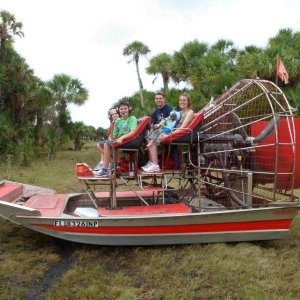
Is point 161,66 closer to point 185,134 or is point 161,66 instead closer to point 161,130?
point 161,130


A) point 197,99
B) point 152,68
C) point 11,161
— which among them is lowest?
point 11,161

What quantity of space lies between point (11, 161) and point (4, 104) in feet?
11.8

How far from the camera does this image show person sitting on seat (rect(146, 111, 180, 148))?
6035 mm

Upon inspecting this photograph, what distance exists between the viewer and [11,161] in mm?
15086

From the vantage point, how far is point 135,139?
5.91m

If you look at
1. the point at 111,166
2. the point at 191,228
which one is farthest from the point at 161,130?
the point at 191,228

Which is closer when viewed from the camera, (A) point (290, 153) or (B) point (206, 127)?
(A) point (290, 153)

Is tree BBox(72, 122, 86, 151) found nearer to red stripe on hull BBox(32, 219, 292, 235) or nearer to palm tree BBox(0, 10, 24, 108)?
palm tree BBox(0, 10, 24, 108)

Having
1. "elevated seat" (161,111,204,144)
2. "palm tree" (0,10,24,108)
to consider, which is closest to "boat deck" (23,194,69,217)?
"elevated seat" (161,111,204,144)

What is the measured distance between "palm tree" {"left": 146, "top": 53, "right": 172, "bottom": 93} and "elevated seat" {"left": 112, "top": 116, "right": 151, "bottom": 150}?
15.1 metres

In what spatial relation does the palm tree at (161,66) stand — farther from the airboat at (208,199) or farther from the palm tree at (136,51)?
the airboat at (208,199)

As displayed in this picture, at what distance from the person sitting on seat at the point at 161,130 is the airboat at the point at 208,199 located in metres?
0.12

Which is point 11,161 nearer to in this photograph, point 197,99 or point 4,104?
point 4,104

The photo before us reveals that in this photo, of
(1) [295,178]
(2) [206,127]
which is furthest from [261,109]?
(1) [295,178]
